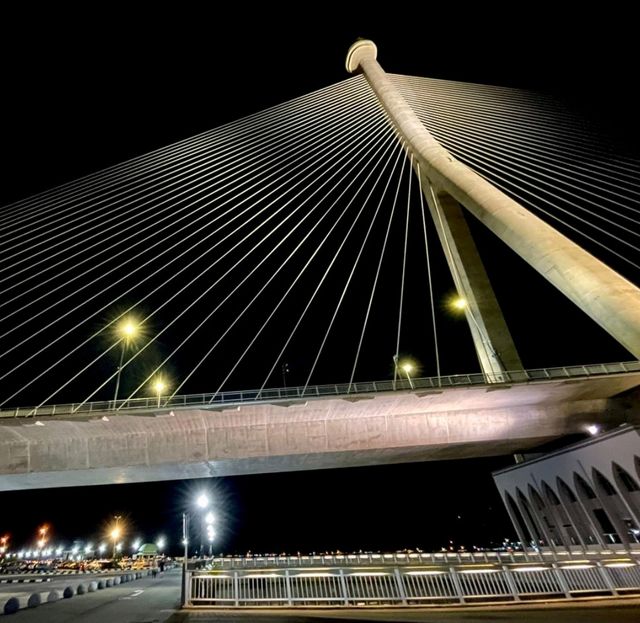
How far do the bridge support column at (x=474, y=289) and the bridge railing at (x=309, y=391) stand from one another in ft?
17.9

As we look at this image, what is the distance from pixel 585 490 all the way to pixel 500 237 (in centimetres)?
1971

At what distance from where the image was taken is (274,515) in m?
79.3

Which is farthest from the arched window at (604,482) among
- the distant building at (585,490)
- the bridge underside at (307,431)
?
the bridge underside at (307,431)

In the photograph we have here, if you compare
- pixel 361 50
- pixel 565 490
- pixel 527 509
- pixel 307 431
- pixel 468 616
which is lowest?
pixel 468 616

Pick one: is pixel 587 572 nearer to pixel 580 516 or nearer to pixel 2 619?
pixel 2 619

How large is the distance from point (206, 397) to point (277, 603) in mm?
9414

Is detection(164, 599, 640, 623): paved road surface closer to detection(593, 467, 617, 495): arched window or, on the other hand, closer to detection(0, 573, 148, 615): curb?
detection(0, 573, 148, 615): curb

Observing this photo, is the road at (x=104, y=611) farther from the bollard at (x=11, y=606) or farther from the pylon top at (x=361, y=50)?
the pylon top at (x=361, y=50)

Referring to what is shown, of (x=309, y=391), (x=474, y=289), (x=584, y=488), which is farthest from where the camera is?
(x=474, y=289)

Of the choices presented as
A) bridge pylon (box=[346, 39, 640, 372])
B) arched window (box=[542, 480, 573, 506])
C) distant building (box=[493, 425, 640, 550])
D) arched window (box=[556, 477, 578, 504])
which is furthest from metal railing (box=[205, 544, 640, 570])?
bridge pylon (box=[346, 39, 640, 372])

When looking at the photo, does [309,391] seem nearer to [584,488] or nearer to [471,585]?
[471,585]

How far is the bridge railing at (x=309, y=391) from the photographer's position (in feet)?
63.9

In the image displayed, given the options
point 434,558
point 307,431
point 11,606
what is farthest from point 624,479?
point 11,606

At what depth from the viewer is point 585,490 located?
29781mm
